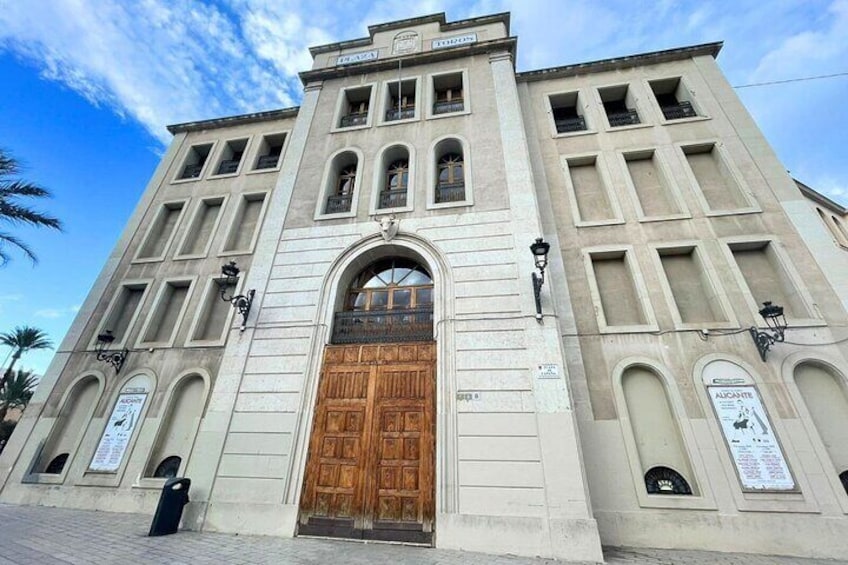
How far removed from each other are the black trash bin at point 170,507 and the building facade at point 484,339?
242 millimetres

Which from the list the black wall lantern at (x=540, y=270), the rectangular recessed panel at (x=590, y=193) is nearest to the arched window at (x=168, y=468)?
the black wall lantern at (x=540, y=270)

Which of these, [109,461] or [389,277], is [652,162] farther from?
[109,461]

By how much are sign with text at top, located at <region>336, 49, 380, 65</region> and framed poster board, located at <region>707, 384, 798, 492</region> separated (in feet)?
55.1

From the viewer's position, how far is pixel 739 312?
8.08 m

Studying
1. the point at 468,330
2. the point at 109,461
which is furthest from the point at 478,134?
the point at 109,461

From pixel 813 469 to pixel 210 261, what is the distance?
16.2 m

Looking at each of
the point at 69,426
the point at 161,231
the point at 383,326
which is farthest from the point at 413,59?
the point at 69,426

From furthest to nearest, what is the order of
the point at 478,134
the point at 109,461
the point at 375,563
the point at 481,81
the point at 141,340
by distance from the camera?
the point at 481,81
the point at 478,134
the point at 141,340
the point at 109,461
the point at 375,563

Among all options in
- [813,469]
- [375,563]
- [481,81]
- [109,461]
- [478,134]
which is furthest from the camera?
[481,81]

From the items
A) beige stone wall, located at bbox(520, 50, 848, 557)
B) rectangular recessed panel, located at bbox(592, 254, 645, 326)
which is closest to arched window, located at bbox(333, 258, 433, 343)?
beige stone wall, located at bbox(520, 50, 848, 557)

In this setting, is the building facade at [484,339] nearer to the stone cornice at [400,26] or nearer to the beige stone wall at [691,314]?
the beige stone wall at [691,314]

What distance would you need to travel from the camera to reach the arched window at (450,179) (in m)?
10.2

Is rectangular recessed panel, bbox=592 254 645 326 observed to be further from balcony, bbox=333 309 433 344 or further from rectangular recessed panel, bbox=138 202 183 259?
rectangular recessed panel, bbox=138 202 183 259

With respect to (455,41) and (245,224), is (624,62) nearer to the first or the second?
(455,41)
